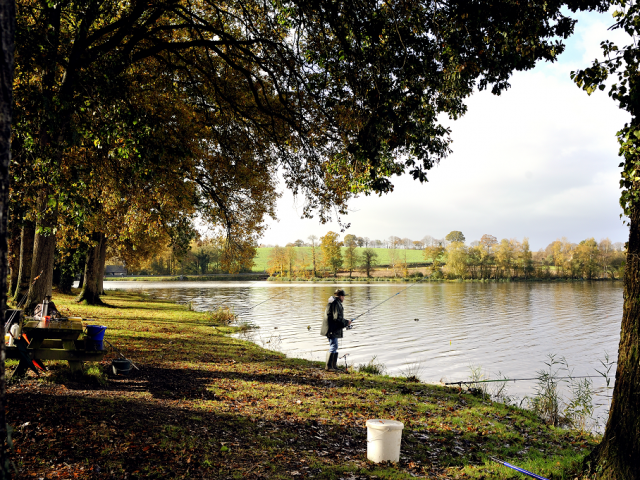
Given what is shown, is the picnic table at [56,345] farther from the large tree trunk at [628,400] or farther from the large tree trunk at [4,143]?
the large tree trunk at [628,400]

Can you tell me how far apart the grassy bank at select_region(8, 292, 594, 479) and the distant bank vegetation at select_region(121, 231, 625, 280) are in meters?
64.5

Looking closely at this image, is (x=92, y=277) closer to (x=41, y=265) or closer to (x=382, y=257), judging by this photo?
(x=41, y=265)

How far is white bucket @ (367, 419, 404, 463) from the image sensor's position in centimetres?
536

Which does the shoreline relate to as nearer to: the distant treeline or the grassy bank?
the distant treeline

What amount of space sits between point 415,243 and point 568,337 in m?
123

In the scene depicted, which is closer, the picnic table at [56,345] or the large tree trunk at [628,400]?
the large tree trunk at [628,400]

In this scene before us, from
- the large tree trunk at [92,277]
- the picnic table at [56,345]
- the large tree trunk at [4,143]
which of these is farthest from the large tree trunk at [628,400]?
the large tree trunk at [92,277]

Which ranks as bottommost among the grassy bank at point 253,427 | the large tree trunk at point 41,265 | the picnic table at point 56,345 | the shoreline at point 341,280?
the shoreline at point 341,280

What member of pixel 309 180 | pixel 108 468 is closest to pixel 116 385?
pixel 108 468

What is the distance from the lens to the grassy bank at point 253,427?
4516mm

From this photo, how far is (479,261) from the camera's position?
84.8 m

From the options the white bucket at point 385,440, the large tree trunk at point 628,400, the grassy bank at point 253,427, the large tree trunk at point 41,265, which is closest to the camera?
the large tree trunk at point 628,400

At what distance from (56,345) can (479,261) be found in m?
85.2

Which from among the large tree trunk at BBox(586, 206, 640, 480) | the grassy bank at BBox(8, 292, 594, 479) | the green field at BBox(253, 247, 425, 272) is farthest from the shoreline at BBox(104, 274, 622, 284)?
the large tree trunk at BBox(586, 206, 640, 480)
